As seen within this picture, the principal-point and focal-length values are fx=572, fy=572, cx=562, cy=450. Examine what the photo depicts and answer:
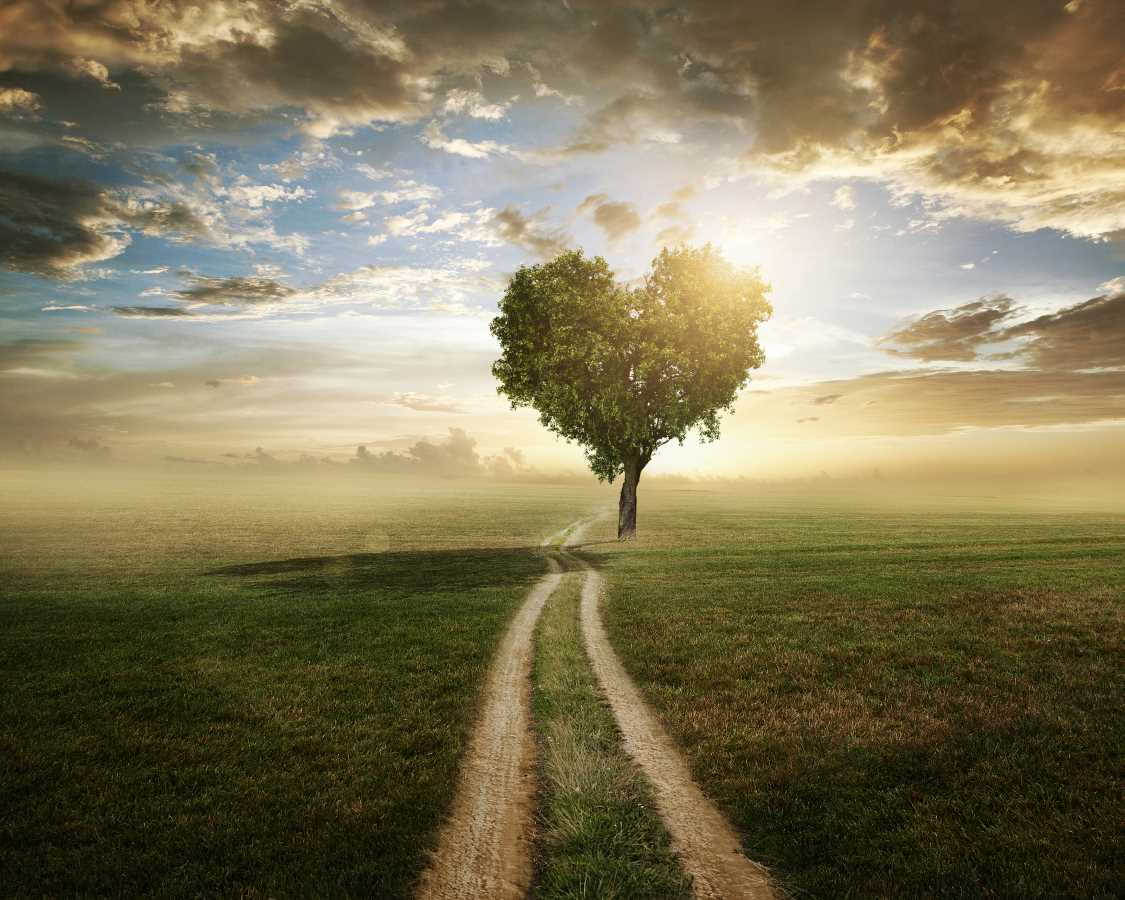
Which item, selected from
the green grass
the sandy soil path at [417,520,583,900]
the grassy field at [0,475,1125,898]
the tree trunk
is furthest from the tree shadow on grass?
the green grass

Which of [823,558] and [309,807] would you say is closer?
[309,807]

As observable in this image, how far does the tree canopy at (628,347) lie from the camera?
3656 cm

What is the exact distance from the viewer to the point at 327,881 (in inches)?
245

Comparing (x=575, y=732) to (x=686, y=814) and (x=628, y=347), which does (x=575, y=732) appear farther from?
(x=628, y=347)

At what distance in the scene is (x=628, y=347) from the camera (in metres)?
37.8

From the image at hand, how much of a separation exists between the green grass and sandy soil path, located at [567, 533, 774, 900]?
0.65ft

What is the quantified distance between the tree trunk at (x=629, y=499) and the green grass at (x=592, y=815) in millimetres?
29229

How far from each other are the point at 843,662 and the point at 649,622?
6019 millimetres

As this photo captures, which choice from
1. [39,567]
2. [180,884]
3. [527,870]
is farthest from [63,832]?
[39,567]

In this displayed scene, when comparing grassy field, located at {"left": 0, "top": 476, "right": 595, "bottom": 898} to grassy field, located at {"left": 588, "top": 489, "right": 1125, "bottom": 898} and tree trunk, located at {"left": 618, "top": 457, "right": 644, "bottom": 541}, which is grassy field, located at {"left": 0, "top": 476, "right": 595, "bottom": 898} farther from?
tree trunk, located at {"left": 618, "top": 457, "right": 644, "bottom": 541}

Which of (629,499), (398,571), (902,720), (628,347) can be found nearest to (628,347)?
(628,347)

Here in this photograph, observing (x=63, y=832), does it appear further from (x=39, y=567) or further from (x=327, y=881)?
(x=39, y=567)

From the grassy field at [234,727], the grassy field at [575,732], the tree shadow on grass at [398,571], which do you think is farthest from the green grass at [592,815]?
the tree shadow on grass at [398,571]

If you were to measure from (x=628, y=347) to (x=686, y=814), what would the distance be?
32401 mm
